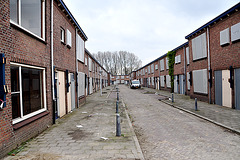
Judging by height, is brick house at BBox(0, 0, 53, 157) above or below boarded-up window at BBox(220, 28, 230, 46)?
below

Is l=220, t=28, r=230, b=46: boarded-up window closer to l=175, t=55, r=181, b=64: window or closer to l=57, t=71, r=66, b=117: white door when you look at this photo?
l=175, t=55, r=181, b=64: window

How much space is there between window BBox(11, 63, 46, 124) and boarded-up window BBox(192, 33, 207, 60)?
12.8 meters

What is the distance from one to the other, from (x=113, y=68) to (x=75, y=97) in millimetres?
70638

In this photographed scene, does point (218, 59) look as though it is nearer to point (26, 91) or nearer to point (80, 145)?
point (80, 145)

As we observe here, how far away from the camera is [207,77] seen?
13.2 m

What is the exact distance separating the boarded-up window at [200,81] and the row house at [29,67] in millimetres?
11357

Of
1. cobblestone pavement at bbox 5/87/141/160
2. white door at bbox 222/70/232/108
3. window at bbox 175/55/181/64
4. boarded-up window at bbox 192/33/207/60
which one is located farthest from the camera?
window at bbox 175/55/181/64

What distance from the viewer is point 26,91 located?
5.41 m

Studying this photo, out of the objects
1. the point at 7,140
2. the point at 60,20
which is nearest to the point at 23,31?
the point at 7,140

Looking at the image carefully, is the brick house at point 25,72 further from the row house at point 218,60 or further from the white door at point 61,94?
the row house at point 218,60

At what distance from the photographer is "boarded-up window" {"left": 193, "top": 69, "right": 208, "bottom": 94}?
535 inches

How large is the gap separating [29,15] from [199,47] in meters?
13.5

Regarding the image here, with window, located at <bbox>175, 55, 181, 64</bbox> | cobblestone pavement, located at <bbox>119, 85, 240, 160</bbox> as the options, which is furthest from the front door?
window, located at <bbox>175, 55, 181, 64</bbox>

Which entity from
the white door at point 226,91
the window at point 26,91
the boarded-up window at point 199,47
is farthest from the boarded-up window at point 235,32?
the window at point 26,91
